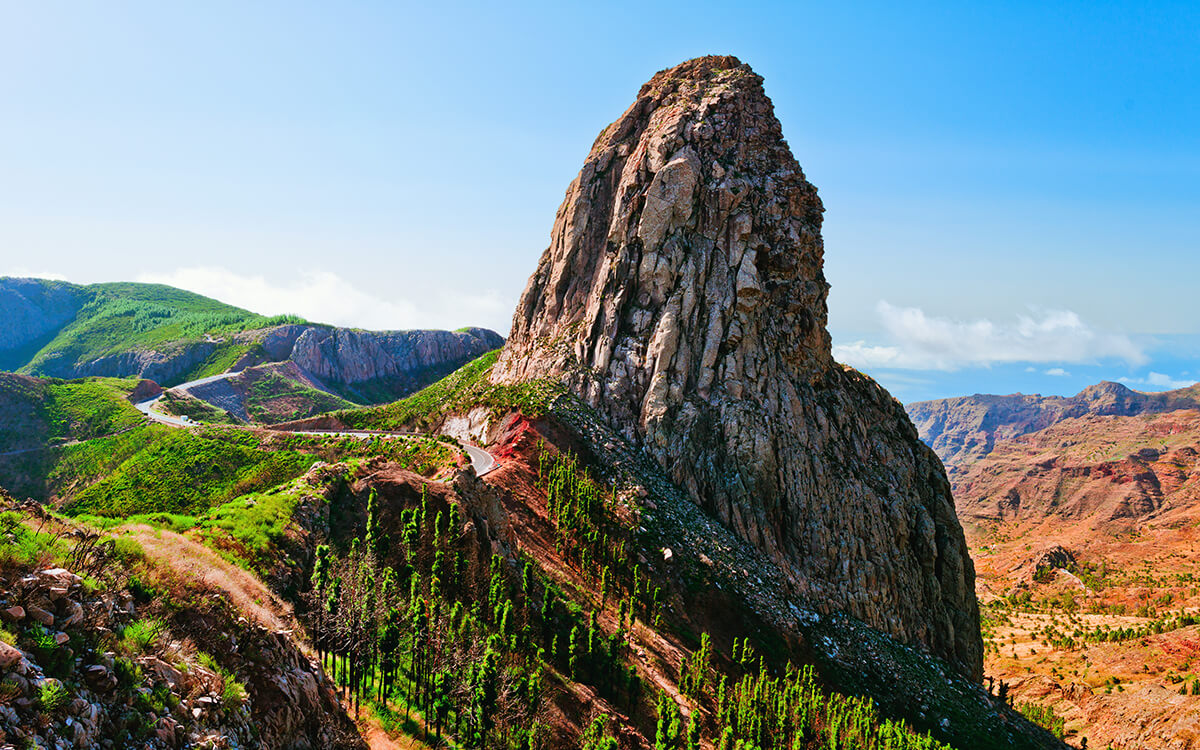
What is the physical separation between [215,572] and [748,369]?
66500 mm

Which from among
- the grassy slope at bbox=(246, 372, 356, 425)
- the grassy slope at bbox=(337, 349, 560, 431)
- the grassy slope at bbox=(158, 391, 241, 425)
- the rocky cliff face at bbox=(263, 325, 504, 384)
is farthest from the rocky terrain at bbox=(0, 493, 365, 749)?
the rocky cliff face at bbox=(263, 325, 504, 384)

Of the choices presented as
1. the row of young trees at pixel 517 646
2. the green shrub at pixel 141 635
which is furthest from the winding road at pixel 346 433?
the green shrub at pixel 141 635

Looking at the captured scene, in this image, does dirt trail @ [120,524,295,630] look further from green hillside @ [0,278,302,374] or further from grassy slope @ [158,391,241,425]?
green hillside @ [0,278,302,374]

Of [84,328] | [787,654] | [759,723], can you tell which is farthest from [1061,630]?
[84,328]

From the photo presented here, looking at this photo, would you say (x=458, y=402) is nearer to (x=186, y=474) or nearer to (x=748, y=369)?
(x=186, y=474)

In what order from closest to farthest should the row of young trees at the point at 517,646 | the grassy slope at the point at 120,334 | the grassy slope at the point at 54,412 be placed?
the row of young trees at the point at 517,646 → the grassy slope at the point at 54,412 → the grassy slope at the point at 120,334

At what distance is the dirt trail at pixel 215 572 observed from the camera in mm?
22078

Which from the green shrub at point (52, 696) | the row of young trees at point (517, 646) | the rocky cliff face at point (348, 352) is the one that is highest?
the rocky cliff face at point (348, 352)

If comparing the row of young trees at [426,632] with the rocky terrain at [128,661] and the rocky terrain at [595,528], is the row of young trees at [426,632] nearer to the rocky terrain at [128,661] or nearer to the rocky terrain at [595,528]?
the rocky terrain at [595,528]

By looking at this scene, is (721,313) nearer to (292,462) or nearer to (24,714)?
(292,462)

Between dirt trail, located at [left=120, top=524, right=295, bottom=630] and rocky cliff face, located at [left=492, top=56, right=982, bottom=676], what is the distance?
53788 mm

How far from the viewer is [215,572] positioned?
79.5 ft

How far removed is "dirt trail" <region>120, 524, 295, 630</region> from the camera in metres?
22.1

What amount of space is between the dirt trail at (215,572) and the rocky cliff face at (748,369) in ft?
176
